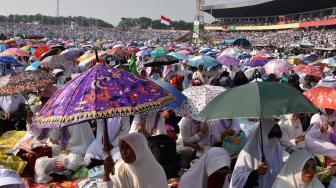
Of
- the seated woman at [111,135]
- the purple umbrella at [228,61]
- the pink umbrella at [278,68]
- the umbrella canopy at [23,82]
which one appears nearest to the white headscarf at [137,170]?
the seated woman at [111,135]

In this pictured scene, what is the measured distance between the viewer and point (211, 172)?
3623 millimetres

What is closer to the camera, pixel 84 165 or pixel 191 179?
pixel 191 179

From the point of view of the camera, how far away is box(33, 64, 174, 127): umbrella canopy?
2.82m

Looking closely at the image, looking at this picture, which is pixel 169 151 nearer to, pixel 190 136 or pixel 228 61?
pixel 190 136

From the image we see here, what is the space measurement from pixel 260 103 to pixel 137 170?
45.8 inches

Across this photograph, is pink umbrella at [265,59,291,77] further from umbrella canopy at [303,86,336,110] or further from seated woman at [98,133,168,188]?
seated woman at [98,133,168,188]

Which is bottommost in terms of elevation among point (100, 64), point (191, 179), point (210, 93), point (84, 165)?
point (84, 165)

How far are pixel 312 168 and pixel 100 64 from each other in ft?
6.42

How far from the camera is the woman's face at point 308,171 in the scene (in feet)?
11.4

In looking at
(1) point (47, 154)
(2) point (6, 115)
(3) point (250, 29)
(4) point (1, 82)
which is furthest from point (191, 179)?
(3) point (250, 29)

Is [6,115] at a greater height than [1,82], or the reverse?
[1,82]

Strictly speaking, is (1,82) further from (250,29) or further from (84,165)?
(250,29)

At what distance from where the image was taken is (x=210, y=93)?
5.54 metres

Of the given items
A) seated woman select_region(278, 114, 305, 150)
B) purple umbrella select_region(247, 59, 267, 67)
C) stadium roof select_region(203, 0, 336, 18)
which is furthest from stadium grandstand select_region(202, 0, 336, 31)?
seated woman select_region(278, 114, 305, 150)
